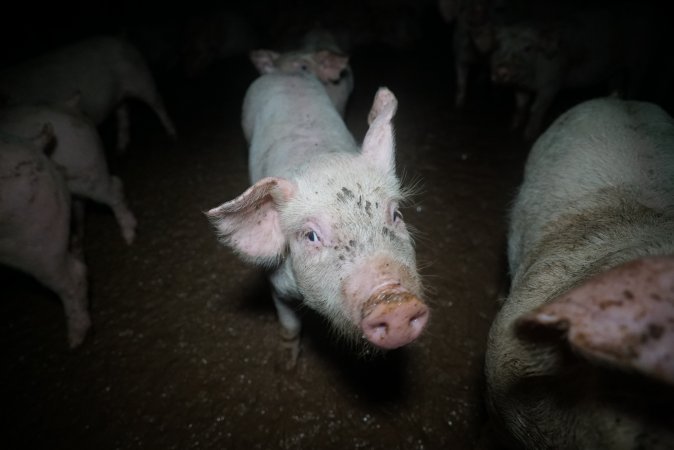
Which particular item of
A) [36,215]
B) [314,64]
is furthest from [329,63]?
[36,215]

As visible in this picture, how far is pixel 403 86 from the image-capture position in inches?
274

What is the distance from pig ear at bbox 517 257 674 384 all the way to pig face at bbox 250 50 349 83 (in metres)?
3.88

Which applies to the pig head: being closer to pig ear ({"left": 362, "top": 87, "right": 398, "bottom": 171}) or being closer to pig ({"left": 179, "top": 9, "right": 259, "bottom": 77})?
pig ear ({"left": 362, "top": 87, "right": 398, "bottom": 171})

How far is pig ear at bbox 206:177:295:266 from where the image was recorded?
1767 mm

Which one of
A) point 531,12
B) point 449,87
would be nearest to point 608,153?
point 449,87

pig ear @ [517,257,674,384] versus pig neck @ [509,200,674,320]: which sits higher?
pig ear @ [517,257,674,384]

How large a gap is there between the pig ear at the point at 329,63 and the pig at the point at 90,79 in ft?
8.90

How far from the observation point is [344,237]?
163cm

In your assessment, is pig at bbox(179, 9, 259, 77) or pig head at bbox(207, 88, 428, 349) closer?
pig head at bbox(207, 88, 428, 349)

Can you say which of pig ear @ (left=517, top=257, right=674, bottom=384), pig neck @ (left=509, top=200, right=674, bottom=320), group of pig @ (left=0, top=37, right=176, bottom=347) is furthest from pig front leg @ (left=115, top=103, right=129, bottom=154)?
pig ear @ (left=517, top=257, right=674, bottom=384)

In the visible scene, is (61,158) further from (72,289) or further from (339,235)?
(339,235)

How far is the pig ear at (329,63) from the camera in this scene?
13.7ft

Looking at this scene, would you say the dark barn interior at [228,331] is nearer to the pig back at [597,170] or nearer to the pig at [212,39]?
the pig back at [597,170]

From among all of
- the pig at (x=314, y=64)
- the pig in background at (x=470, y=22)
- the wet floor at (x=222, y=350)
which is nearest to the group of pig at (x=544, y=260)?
the wet floor at (x=222, y=350)
